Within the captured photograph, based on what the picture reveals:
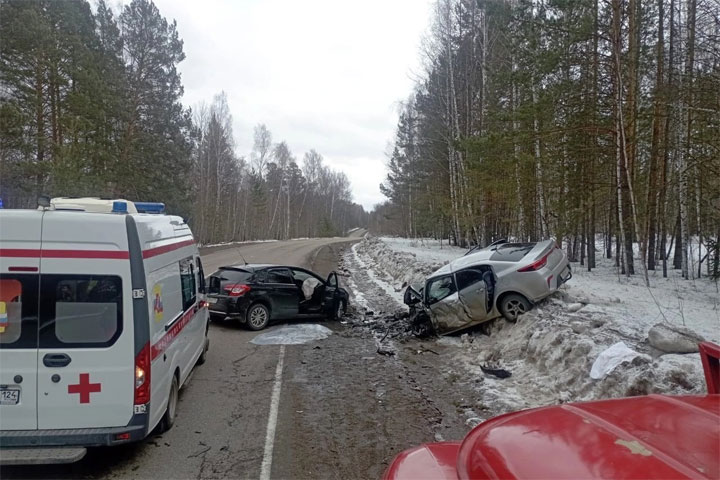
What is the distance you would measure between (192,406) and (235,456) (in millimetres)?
1592

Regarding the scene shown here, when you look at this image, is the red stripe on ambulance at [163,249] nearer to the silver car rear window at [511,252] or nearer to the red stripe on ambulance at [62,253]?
the red stripe on ambulance at [62,253]

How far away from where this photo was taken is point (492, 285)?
375 inches

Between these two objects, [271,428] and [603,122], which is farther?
[603,122]

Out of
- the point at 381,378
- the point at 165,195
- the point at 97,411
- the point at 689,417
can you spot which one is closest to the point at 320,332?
the point at 381,378

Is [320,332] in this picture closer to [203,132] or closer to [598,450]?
[598,450]

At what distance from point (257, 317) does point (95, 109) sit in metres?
17.1

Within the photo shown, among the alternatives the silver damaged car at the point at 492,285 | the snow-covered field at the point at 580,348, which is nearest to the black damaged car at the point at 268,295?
the silver damaged car at the point at 492,285

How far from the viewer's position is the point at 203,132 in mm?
49906

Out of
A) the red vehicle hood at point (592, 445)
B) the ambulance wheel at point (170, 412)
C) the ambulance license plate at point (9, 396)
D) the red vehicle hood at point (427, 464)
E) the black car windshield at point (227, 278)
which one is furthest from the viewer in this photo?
the black car windshield at point (227, 278)

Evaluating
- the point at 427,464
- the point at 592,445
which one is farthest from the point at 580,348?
the point at 592,445

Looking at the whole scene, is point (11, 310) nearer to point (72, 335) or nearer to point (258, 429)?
point (72, 335)

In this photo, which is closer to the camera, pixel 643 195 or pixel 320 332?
pixel 320 332

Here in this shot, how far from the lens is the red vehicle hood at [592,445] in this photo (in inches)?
65.4

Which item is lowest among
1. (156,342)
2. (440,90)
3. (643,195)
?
(156,342)
